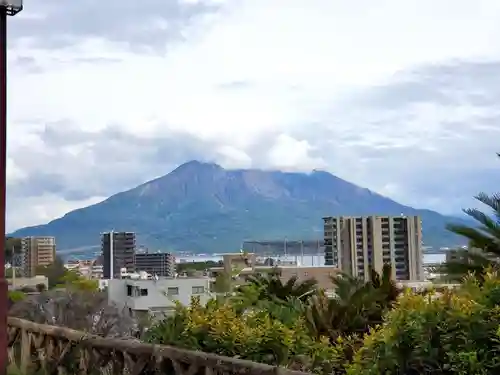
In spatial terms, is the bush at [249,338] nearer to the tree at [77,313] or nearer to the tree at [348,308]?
the tree at [348,308]

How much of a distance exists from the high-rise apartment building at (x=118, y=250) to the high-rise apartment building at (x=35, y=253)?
599 cm

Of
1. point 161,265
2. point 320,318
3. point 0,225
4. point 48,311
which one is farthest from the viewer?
point 161,265

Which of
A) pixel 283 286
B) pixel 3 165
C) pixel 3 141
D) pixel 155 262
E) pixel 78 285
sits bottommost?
pixel 155 262

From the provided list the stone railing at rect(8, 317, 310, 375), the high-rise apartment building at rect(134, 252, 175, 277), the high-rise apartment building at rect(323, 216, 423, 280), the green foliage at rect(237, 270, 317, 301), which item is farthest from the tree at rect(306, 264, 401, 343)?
the high-rise apartment building at rect(134, 252, 175, 277)

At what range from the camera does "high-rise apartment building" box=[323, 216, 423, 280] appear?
34219mm

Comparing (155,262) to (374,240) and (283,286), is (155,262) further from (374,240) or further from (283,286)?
(283,286)

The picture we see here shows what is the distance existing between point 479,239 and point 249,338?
543 centimetres

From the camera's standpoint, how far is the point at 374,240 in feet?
129

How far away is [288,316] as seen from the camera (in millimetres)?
6109

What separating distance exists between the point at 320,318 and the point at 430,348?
3.64m

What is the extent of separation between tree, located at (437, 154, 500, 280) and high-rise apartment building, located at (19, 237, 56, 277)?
56.3 m

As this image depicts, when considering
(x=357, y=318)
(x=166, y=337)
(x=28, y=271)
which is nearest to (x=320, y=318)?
(x=357, y=318)

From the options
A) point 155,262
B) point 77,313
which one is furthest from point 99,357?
point 155,262

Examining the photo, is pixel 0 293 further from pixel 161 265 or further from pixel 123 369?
pixel 161 265
